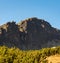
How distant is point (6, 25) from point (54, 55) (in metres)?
179

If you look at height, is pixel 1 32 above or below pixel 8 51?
above

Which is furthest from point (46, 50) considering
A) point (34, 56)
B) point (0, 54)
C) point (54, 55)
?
point (0, 54)

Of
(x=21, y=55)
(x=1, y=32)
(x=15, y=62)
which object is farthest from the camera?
(x=1, y=32)

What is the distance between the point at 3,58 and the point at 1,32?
180 metres

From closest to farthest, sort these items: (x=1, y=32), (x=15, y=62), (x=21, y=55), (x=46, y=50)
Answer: (x=15, y=62)
(x=21, y=55)
(x=46, y=50)
(x=1, y=32)

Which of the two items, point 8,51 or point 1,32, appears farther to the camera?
point 1,32

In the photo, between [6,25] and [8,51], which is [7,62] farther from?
[6,25]

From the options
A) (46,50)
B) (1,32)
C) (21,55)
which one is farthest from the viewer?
(1,32)

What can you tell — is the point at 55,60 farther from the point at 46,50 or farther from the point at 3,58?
the point at 3,58

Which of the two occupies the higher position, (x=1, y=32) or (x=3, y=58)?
(x=1, y=32)

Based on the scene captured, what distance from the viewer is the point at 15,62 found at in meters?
15.7

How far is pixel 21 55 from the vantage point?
A: 658 inches

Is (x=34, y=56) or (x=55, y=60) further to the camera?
(x=55, y=60)

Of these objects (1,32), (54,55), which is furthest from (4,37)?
(54,55)
